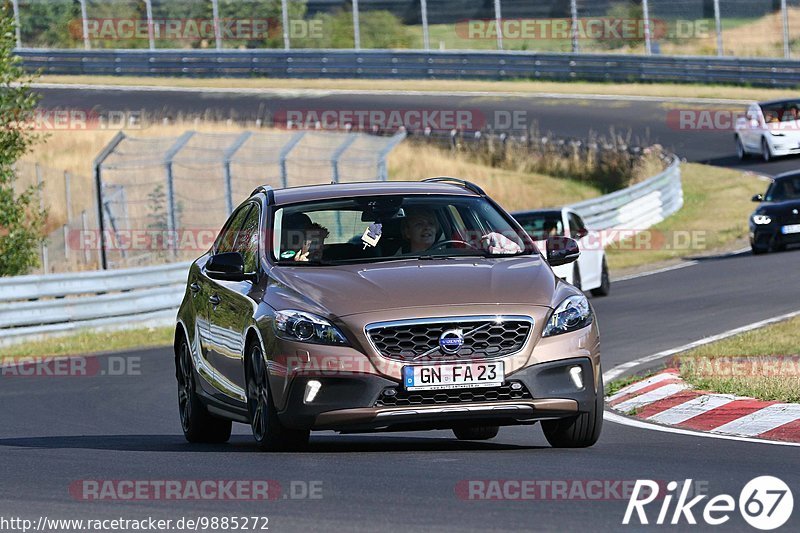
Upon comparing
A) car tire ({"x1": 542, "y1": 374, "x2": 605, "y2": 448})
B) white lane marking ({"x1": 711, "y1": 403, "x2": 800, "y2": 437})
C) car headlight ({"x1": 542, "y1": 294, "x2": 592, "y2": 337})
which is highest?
car headlight ({"x1": 542, "y1": 294, "x2": 592, "y2": 337})

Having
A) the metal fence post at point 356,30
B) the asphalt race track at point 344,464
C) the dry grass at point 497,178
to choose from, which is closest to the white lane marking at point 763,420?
the asphalt race track at point 344,464

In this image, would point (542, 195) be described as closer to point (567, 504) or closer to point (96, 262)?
point (96, 262)

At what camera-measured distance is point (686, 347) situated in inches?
645

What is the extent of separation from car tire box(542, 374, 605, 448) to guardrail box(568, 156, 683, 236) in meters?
20.2

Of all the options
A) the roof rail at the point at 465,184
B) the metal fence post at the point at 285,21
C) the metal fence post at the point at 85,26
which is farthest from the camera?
the metal fence post at the point at 85,26

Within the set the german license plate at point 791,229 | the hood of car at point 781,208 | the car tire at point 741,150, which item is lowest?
the car tire at point 741,150

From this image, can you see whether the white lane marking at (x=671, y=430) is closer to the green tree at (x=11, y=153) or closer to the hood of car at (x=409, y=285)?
the hood of car at (x=409, y=285)

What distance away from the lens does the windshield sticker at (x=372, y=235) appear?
9773mm

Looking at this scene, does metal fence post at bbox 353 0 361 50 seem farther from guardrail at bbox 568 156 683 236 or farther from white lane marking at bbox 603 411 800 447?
white lane marking at bbox 603 411 800 447

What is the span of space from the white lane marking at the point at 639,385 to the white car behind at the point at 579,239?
8586mm

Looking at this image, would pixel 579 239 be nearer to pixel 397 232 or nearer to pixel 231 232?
pixel 231 232

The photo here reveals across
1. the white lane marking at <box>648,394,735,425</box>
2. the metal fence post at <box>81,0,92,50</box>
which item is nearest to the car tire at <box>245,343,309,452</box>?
the white lane marking at <box>648,394,735,425</box>

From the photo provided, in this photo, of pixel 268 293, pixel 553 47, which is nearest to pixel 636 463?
pixel 268 293

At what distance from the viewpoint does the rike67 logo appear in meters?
6.64
